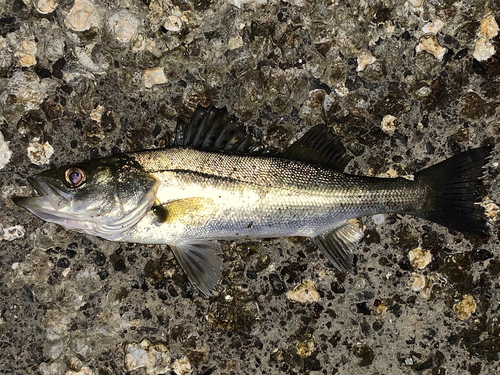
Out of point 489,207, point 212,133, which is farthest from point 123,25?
point 489,207

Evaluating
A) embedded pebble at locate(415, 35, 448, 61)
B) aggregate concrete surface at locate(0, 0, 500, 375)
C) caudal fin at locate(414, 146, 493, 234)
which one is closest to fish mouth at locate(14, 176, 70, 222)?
aggregate concrete surface at locate(0, 0, 500, 375)

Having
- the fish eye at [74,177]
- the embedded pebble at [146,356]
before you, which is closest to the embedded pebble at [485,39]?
the fish eye at [74,177]

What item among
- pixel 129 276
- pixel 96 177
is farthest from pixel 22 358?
pixel 96 177

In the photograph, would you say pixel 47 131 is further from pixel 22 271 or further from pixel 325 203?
pixel 325 203

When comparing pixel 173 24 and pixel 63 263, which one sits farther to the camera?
pixel 63 263

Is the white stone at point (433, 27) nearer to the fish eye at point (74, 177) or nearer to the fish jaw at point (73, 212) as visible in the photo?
the fish jaw at point (73, 212)

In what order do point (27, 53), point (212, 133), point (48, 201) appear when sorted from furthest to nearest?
→ point (27, 53), point (212, 133), point (48, 201)

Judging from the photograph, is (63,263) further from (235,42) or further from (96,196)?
(235,42)
